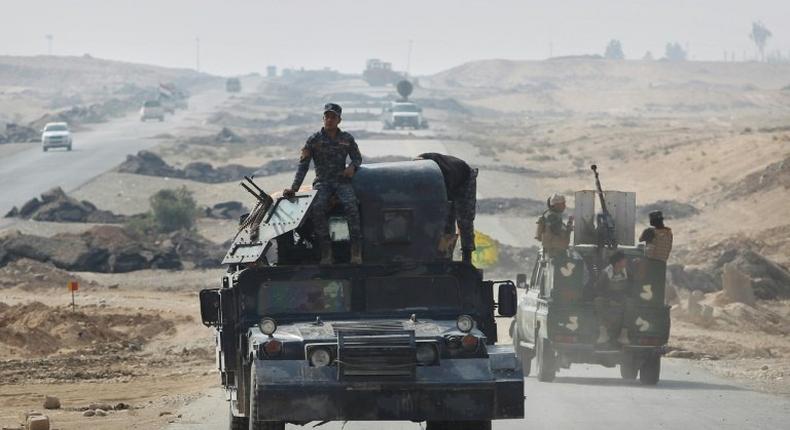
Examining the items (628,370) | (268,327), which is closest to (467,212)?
(268,327)

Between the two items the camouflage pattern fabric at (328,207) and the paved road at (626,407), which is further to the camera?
the paved road at (626,407)

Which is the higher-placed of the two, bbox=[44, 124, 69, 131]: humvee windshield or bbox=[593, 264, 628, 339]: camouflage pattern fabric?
bbox=[44, 124, 69, 131]: humvee windshield

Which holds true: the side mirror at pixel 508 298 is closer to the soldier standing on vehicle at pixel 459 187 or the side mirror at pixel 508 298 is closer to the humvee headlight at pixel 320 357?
the soldier standing on vehicle at pixel 459 187

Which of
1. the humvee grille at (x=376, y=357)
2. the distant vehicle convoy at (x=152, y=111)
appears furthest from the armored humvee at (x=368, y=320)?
the distant vehicle convoy at (x=152, y=111)

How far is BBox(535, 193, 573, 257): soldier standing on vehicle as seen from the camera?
74.1 ft

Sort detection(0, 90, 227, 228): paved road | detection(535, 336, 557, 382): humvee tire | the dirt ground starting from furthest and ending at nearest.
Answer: detection(0, 90, 227, 228): paved road → the dirt ground → detection(535, 336, 557, 382): humvee tire

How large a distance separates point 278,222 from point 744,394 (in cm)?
Result: 869

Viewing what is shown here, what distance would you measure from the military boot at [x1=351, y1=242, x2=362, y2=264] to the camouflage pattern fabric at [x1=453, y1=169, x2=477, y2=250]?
1159 millimetres

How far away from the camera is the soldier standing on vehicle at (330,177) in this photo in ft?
49.9

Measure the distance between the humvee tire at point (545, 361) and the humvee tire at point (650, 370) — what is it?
1.24m

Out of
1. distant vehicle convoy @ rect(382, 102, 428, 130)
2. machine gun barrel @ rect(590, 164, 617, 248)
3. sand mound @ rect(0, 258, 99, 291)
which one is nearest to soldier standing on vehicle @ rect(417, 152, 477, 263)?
machine gun barrel @ rect(590, 164, 617, 248)

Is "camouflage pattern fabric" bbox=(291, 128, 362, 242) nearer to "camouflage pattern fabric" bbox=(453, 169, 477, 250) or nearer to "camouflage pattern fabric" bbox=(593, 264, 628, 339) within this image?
"camouflage pattern fabric" bbox=(453, 169, 477, 250)

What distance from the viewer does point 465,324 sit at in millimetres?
14094

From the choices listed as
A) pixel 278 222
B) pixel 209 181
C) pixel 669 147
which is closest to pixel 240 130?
pixel 669 147
